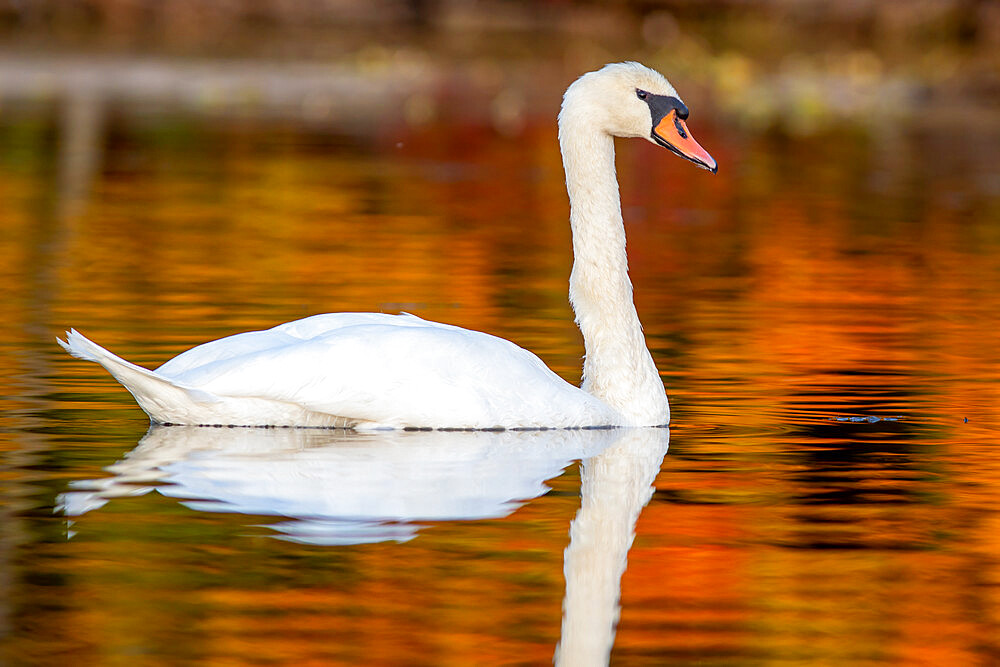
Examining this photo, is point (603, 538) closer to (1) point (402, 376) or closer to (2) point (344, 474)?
(2) point (344, 474)

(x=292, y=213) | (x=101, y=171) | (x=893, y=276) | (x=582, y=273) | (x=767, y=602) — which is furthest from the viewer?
(x=101, y=171)

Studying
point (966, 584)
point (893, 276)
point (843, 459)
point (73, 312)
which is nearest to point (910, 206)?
point (893, 276)

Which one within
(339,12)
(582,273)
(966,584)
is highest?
(339,12)

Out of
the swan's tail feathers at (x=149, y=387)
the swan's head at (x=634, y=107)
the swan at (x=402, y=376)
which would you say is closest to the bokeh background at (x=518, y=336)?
the swan's tail feathers at (x=149, y=387)

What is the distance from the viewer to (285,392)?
26.5 feet

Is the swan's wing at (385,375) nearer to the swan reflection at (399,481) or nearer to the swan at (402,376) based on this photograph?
the swan at (402,376)

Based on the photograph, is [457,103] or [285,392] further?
[457,103]

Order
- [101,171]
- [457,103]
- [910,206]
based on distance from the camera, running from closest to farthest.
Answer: [910,206], [101,171], [457,103]

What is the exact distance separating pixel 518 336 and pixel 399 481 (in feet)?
12.5

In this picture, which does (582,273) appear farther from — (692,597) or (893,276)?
(893,276)

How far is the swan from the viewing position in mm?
8047

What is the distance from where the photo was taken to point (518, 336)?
36.4ft

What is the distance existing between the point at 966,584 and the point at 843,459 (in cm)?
200

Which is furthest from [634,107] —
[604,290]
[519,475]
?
[519,475]
